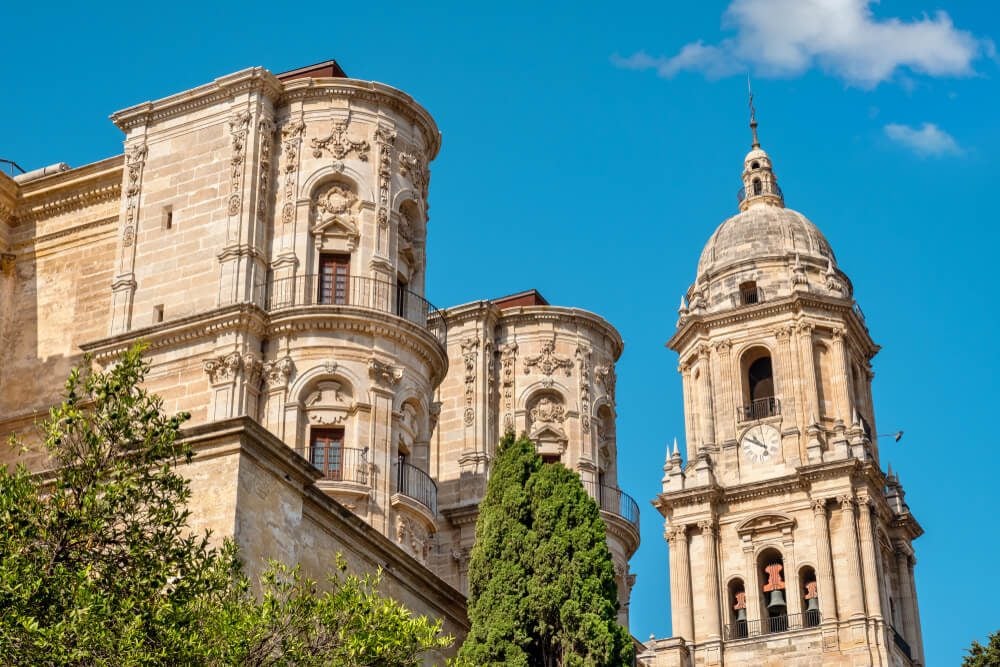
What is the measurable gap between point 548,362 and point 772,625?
17522mm

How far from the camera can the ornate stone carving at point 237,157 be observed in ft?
126

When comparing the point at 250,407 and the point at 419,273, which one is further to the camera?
the point at 419,273

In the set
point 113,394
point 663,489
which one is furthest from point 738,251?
point 113,394

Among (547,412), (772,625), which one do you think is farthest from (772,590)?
(547,412)

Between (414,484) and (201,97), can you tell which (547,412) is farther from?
(201,97)

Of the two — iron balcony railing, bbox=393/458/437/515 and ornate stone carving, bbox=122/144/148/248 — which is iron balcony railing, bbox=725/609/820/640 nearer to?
iron balcony railing, bbox=393/458/437/515

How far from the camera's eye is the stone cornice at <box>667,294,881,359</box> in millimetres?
66062

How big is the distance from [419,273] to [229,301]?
5.12 meters

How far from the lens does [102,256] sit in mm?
40750

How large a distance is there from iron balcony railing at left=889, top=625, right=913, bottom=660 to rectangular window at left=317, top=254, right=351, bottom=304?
29.2 meters

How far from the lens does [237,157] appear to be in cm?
3900

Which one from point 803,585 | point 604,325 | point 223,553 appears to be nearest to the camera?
point 223,553

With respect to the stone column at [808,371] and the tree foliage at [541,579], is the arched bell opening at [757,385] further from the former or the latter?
the tree foliage at [541,579]

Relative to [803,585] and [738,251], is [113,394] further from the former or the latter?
[738,251]
